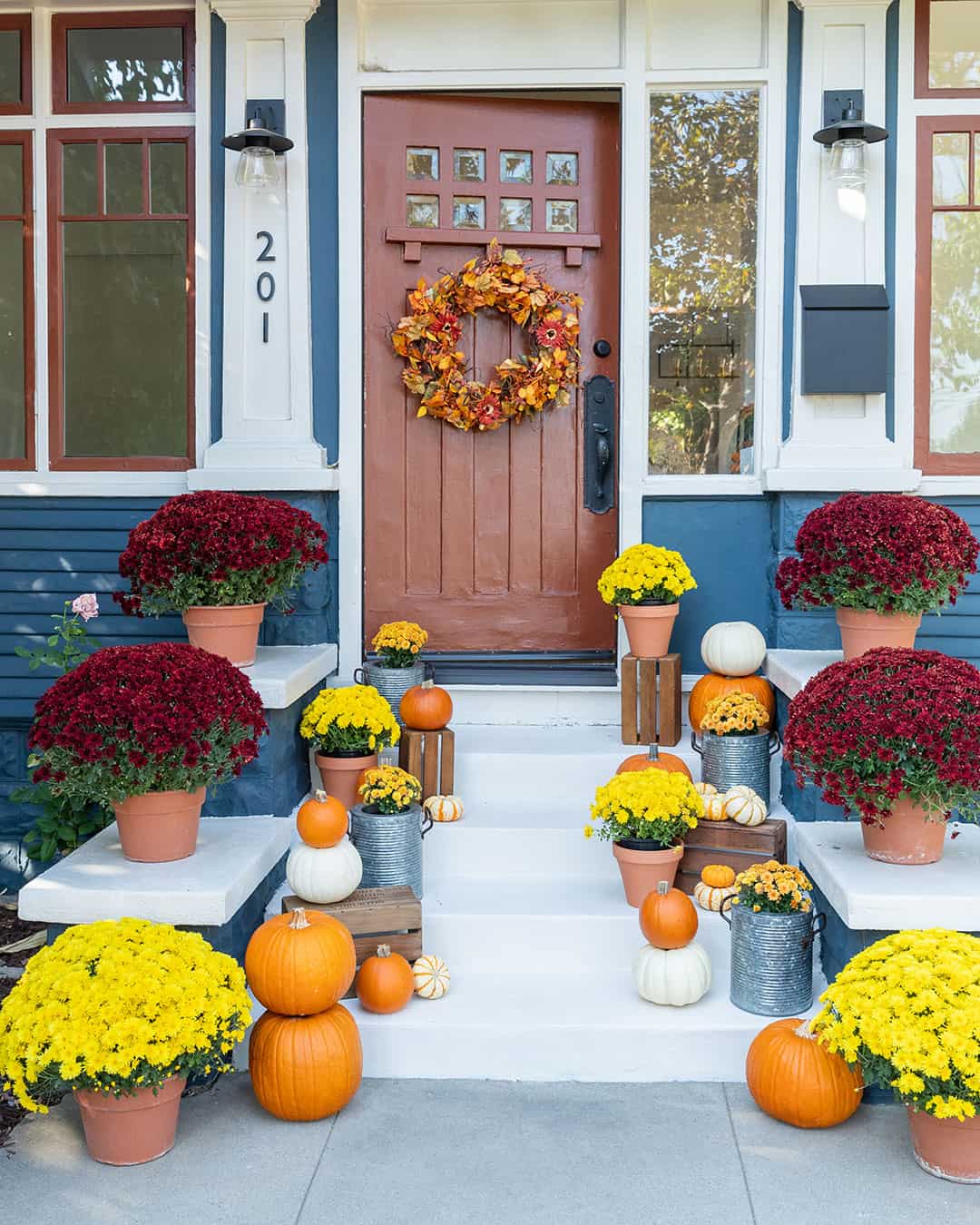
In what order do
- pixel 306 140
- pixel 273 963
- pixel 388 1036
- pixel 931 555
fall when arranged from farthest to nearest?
pixel 306 140 → pixel 931 555 → pixel 388 1036 → pixel 273 963

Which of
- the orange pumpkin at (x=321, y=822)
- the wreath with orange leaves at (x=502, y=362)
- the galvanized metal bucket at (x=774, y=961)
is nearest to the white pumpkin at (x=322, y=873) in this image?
the orange pumpkin at (x=321, y=822)

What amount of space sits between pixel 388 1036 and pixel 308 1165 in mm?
466

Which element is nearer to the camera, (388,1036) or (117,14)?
(388,1036)

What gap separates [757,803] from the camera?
3.82m

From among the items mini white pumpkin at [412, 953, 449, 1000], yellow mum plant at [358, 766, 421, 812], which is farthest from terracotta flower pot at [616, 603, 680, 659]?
mini white pumpkin at [412, 953, 449, 1000]

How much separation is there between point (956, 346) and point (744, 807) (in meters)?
2.11

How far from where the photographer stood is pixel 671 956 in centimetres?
326

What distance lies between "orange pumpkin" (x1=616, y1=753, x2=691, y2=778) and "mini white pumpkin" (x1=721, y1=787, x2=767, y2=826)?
15 centimetres

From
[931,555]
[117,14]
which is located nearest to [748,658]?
[931,555]

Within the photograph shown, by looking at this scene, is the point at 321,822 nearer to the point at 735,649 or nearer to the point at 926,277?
the point at 735,649

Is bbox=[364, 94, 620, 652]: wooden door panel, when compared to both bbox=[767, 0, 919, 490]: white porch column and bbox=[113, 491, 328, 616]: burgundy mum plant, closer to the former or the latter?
bbox=[767, 0, 919, 490]: white porch column

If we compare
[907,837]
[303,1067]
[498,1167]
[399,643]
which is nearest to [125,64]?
[399,643]

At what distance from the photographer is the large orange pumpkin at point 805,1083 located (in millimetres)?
2875

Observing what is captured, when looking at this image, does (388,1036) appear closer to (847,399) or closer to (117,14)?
(847,399)
